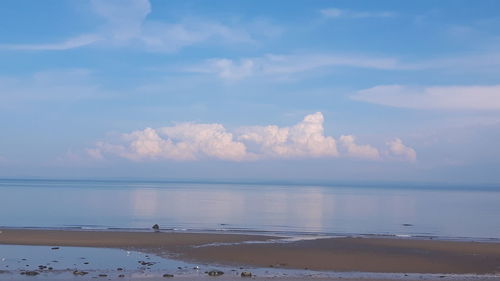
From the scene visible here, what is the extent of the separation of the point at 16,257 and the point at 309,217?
38.1 m

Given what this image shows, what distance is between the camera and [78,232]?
38062 millimetres

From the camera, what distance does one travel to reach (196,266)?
78.3 ft

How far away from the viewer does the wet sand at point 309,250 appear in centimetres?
2520

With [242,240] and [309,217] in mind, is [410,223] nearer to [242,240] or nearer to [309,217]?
[309,217]

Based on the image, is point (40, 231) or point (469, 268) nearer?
point (469, 268)

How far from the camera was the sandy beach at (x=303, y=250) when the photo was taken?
82.6 feet

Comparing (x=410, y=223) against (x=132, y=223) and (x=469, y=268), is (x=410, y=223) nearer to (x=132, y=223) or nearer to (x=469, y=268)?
(x=132, y=223)

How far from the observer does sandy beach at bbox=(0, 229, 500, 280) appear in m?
25.2

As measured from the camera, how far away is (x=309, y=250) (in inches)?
1178

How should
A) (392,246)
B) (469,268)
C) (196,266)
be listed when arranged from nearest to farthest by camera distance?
(196,266)
(469,268)
(392,246)

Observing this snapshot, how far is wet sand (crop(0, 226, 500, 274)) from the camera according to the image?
2520cm

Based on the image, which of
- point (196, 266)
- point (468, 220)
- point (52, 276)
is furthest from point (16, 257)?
point (468, 220)

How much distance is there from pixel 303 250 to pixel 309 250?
1.07ft

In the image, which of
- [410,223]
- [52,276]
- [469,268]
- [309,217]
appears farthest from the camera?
[309,217]
